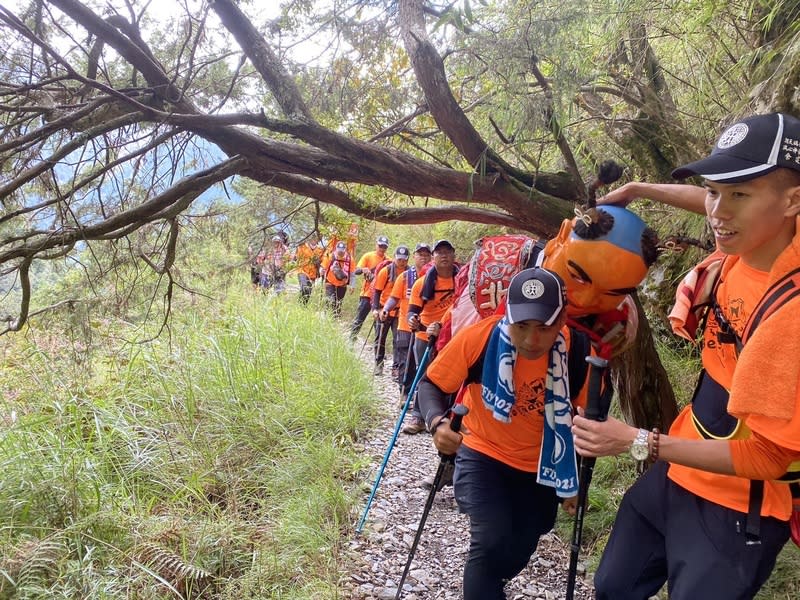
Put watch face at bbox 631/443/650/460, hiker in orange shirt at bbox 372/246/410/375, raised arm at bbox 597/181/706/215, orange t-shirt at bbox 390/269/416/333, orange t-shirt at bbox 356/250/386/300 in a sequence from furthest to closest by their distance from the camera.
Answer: orange t-shirt at bbox 356/250/386/300
hiker in orange shirt at bbox 372/246/410/375
orange t-shirt at bbox 390/269/416/333
raised arm at bbox 597/181/706/215
watch face at bbox 631/443/650/460

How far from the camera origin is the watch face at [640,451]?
1694 mm

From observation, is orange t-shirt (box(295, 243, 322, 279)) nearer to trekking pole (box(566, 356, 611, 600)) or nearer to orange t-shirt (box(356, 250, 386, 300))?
trekking pole (box(566, 356, 611, 600))

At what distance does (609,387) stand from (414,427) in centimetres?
449

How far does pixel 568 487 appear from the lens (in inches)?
96.2

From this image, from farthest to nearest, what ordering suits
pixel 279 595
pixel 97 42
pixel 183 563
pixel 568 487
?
pixel 183 563 → pixel 279 595 → pixel 97 42 → pixel 568 487

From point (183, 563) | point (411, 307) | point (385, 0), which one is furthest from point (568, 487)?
point (411, 307)

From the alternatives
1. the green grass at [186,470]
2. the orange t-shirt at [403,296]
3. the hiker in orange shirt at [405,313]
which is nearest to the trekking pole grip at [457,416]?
the green grass at [186,470]

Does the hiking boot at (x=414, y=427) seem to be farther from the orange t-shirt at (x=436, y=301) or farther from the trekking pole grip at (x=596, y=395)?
the trekking pole grip at (x=596, y=395)

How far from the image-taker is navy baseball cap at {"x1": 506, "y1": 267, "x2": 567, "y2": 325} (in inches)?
88.7

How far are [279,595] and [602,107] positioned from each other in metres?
4.75

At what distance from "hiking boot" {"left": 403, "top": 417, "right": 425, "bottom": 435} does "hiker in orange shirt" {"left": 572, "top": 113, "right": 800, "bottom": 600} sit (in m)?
4.67

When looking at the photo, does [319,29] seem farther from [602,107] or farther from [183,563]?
[183,563]

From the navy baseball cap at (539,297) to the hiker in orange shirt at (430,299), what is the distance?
4333mm

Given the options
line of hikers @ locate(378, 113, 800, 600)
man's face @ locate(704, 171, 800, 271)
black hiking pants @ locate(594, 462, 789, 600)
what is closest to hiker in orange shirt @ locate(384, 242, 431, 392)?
line of hikers @ locate(378, 113, 800, 600)
